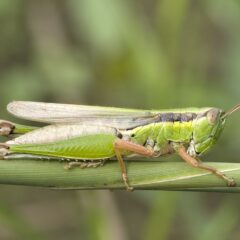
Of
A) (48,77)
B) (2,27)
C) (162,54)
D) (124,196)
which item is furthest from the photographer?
(124,196)

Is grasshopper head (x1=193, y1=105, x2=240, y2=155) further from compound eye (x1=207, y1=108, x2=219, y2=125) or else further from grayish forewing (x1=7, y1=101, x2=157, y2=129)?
grayish forewing (x1=7, y1=101, x2=157, y2=129)

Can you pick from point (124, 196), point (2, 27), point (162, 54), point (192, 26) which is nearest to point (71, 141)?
point (162, 54)

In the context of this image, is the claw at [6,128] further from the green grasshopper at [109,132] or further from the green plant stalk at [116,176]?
the green plant stalk at [116,176]

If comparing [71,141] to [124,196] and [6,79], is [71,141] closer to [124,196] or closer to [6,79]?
[6,79]

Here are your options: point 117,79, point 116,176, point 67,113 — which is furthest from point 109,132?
point 117,79

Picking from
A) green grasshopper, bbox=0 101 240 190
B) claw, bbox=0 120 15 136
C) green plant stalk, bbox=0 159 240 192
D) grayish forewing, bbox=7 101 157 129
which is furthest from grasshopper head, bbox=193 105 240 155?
claw, bbox=0 120 15 136

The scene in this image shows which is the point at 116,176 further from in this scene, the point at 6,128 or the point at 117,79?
the point at 117,79

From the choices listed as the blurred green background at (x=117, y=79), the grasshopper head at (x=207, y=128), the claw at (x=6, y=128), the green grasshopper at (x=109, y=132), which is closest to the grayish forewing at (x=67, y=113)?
the green grasshopper at (x=109, y=132)
